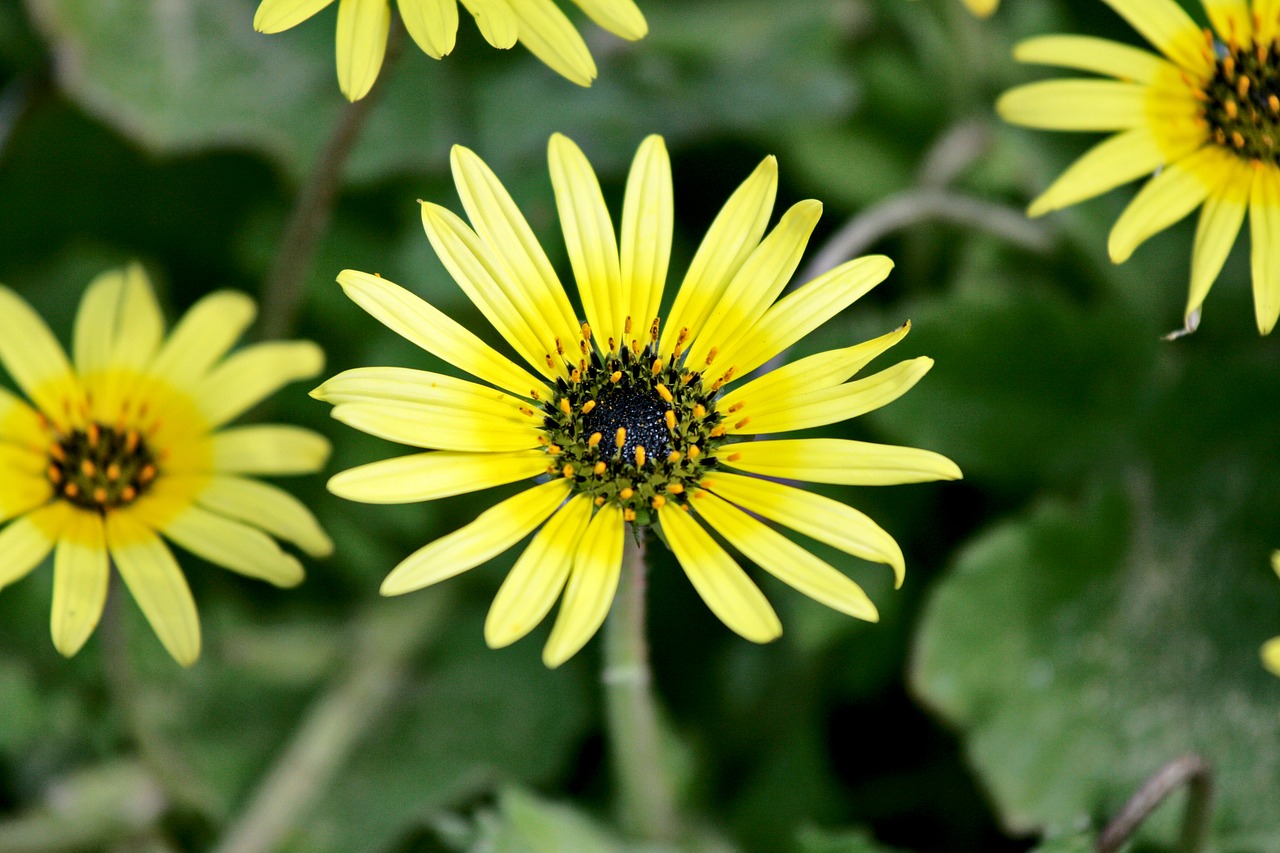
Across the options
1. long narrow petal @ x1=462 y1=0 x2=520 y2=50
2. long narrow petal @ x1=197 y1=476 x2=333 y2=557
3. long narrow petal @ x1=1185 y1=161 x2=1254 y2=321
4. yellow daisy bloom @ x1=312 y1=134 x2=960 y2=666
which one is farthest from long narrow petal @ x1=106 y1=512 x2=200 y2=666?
long narrow petal @ x1=1185 y1=161 x2=1254 y2=321

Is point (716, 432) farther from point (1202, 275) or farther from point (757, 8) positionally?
point (757, 8)

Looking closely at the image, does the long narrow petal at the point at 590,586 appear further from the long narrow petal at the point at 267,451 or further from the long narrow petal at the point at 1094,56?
the long narrow petal at the point at 1094,56

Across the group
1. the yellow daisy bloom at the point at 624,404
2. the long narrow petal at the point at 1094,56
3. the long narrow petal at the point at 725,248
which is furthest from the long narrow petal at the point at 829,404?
the long narrow petal at the point at 1094,56

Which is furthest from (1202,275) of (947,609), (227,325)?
(227,325)

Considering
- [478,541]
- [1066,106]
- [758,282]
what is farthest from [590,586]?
[1066,106]

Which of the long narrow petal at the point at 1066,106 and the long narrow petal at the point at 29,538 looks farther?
the long narrow petal at the point at 1066,106
